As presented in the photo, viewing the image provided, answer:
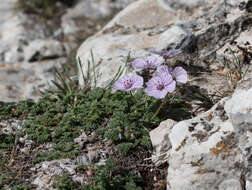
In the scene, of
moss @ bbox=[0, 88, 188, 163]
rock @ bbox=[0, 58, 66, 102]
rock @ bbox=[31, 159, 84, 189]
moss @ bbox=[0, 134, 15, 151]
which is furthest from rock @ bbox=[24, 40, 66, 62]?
rock @ bbox=[31, 159, 84, 189]

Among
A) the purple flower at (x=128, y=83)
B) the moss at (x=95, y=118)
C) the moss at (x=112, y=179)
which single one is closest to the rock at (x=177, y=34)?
the moss at (x=95, y=118)

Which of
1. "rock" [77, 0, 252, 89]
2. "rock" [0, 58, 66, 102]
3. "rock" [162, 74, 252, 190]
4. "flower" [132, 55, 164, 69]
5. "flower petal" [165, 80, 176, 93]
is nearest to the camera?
"rock" [162, 74, 252, 190]

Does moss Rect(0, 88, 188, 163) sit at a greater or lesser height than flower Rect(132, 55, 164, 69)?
lesser

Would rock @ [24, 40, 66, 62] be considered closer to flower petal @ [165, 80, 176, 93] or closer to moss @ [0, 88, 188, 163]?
moss @ [0, 88, 188, 163]

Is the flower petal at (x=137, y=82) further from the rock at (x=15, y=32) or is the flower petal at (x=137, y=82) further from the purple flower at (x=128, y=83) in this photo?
the rock at (x=15, y=32)

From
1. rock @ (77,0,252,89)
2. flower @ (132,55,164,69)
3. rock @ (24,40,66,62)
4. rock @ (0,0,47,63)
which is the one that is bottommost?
flower @ (132,55,164,69)
